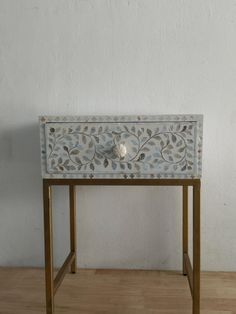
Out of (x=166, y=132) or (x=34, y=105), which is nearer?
(x=166, y=132)

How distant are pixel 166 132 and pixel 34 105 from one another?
2.13 ft

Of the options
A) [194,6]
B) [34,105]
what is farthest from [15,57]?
[194,6]

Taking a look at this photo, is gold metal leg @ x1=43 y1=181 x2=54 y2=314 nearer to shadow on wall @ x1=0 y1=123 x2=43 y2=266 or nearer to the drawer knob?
the drawer knob

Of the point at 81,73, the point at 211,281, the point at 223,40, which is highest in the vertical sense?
the point at 223,40

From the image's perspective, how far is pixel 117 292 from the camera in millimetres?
1375

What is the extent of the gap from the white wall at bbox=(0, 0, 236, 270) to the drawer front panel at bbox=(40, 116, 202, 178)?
0.37 meters

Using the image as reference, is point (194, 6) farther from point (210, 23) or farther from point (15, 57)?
point (15, 57)

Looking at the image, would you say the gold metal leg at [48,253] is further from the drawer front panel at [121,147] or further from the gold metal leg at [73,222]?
the gold metal leg at [73,222]

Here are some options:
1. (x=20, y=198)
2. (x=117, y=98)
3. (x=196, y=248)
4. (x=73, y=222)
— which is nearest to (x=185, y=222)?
(x=196, y=248)

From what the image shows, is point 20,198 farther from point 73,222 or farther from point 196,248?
point 196,248

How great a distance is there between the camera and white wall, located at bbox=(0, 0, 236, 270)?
4.84 ft

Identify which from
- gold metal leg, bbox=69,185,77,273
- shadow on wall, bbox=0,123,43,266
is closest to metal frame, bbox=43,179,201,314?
gold metal leg, bbox=69,185,77,273

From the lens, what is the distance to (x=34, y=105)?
5.07 ft

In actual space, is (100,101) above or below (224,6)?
below
